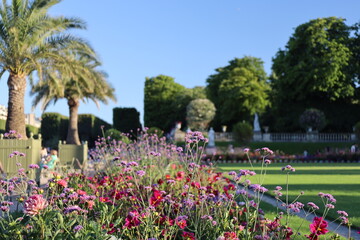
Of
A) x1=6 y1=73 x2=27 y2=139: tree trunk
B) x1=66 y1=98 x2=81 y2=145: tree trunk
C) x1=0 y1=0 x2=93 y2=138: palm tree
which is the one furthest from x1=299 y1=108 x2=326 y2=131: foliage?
x1=6 y1=73 x2=27 y2=139: tree trunk

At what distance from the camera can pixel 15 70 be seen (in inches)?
667

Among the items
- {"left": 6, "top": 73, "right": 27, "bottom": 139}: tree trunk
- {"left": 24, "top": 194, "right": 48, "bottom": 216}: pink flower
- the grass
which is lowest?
the grass

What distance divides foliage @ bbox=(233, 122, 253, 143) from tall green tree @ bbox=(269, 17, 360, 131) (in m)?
5.54

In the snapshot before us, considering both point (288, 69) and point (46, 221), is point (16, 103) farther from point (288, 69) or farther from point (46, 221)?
point (288, 69)

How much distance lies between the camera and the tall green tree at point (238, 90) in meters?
45.8

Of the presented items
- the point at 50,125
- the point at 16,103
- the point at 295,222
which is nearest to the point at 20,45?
the point at 16,103

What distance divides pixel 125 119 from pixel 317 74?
18.7 metres

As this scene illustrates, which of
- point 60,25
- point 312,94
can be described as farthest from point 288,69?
point 60,25

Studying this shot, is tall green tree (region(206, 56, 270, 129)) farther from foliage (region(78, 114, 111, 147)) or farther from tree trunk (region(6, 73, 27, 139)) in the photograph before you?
tree trunk (region(6, 73, 27, 139))

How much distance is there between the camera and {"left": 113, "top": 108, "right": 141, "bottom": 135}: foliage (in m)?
42.4

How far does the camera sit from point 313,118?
121 feet

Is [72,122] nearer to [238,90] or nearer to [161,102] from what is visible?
[238,90]

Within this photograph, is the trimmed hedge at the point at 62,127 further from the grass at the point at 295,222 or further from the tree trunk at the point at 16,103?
the grass at the point at 295,222

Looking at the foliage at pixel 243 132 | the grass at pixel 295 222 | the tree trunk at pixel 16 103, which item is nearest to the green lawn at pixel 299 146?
the foliage at pixel 243 132
